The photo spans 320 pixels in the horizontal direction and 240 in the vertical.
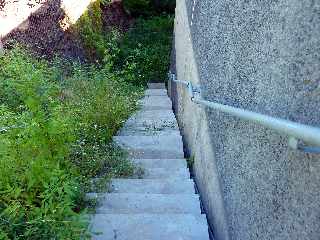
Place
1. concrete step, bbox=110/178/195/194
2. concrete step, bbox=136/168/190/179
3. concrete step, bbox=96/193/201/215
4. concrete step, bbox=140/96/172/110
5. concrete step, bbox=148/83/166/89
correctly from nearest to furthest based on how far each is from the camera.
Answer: concrete step, bbox=96/193/201/215
concrete step, bbox=110/178/195/194
concrete step, bbox=136/168/190/179
concrete step, bbox=140/96/172/110
concrete step, bbox=148/83/166/89

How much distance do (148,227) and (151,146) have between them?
6.66 ft

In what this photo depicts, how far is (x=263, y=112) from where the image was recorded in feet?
5.57

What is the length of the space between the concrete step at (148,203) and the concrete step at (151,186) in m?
0.21

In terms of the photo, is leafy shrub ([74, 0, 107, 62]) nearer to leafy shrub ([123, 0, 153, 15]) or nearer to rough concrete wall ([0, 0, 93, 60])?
rough concrete wall ([0, 0, 93, 60])

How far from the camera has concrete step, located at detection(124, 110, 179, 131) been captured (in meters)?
5.42

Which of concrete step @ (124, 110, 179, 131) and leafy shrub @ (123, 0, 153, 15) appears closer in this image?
concrete step @ (124, 110, 179, 131)

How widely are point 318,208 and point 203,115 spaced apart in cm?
211

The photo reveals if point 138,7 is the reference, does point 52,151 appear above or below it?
below

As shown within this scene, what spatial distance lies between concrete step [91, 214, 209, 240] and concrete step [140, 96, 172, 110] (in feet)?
13.6

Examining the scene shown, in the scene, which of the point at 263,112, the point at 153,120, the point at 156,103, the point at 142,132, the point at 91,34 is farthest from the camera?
the point at 91,34

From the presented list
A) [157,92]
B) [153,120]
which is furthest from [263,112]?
[157,92]

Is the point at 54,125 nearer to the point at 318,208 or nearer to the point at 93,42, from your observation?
the point at 318,208

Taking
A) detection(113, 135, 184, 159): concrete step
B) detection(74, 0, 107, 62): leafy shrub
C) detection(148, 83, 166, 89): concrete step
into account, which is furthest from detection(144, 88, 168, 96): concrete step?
detection(113, 135, 184, 159): concrete step

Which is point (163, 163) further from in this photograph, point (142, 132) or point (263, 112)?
point (263, 112)
